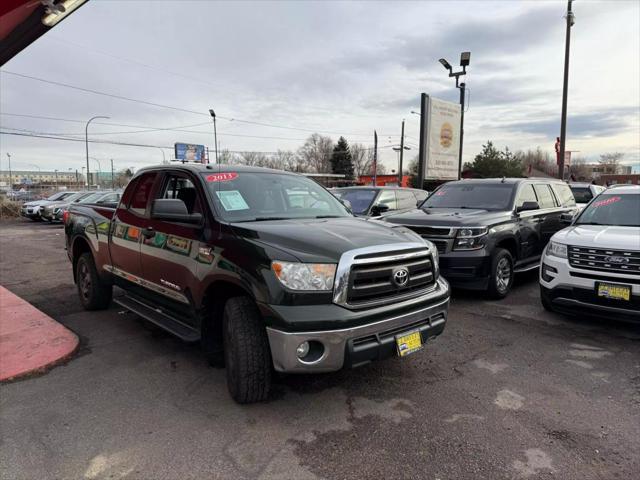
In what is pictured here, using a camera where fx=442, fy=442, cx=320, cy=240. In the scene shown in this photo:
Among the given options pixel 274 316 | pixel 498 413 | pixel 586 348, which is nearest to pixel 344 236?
pixel 274 316

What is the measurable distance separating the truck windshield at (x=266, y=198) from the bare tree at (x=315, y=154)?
278 ft

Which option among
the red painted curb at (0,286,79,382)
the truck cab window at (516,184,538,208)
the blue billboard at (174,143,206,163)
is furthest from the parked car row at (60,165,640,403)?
the blue billboard at (174,143,206,163)

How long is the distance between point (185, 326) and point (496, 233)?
4.72 meters

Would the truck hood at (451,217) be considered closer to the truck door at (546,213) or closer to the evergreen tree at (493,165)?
the truck door at (546,213)

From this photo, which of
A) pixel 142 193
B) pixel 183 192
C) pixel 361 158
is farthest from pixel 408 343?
pixel 361 158

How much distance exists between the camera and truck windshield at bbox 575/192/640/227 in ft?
19.2

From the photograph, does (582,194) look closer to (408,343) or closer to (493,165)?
(408,343)

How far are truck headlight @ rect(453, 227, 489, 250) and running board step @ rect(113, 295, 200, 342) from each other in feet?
13.4

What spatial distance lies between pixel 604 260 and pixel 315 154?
285 ft

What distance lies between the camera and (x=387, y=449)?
9.41 ft

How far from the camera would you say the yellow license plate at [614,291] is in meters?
4.74

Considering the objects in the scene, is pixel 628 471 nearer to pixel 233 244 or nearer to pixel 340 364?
pixel 340 364

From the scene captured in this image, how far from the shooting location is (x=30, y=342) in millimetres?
4762

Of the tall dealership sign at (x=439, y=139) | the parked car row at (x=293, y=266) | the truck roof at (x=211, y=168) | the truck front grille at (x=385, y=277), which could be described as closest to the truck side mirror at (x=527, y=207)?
the parked car row at (x=293, y=266)
